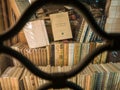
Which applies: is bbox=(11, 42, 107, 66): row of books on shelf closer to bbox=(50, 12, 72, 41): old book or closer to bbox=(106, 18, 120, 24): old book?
bbox=(50, 12, 72, 41): old book

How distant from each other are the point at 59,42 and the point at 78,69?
1284 millimetres

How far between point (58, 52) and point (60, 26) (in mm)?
232

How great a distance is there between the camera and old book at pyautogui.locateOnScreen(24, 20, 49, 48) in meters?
1.51

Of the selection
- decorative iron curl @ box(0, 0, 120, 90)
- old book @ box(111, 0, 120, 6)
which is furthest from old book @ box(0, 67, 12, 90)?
decorative iron curl @ box(0, 0, 120, 90)

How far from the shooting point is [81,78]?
1493 millimetres

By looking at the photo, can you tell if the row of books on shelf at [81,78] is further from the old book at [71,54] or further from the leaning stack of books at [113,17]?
the leaning stack of books at [113,17]

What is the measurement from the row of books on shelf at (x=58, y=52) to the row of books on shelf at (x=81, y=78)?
3.2 inches

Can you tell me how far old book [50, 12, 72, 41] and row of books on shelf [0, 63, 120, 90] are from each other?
285 mm

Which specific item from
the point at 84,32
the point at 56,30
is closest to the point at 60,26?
the point at 56,30

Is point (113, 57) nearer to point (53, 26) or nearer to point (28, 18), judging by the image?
point (53, 26)

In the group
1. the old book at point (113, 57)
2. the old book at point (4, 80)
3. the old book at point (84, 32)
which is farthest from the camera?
the old book at point (113, 57)

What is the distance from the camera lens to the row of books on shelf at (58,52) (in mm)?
1548

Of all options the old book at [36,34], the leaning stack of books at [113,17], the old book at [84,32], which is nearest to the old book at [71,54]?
the old book at [84,32]

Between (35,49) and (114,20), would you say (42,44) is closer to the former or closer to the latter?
(35,49)
